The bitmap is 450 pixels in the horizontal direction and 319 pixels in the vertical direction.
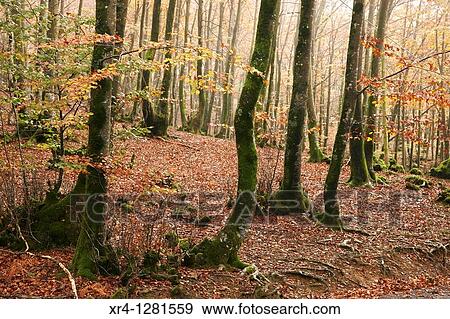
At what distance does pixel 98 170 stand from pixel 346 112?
6359 mm

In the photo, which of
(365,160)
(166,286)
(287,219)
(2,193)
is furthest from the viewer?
(365,160)

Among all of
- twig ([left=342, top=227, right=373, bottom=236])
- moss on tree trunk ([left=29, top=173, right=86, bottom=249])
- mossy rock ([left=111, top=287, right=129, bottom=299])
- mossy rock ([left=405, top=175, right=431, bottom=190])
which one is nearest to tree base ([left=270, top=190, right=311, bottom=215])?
twig ([left=342, top=227, right=373, bottom=236])

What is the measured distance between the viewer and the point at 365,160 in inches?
622

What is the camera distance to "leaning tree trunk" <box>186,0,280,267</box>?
8094 mm

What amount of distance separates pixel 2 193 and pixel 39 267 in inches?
60.9

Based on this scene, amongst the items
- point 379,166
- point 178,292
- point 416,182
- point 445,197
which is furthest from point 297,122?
point 379,166

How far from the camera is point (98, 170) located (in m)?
7.12

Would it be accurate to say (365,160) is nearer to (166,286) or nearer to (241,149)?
(241,149)

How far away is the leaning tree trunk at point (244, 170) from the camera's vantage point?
8.09 metres

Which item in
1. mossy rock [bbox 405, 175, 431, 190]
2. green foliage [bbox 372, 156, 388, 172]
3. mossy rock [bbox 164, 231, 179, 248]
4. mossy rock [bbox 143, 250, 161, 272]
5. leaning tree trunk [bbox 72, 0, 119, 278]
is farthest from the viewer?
green foliage [bbox 372, 156, 388, 172]

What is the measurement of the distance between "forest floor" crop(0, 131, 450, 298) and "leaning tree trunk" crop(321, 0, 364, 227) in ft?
1.92

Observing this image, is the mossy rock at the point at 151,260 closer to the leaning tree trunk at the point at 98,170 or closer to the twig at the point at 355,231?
the leaning tree trunk at the point at 98,170

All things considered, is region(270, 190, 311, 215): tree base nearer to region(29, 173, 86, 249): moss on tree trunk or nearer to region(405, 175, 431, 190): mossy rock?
region(29, 173, 86, 249): moss on tree trunk
